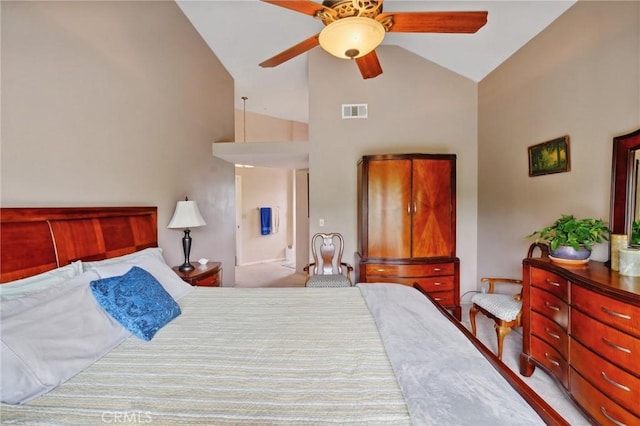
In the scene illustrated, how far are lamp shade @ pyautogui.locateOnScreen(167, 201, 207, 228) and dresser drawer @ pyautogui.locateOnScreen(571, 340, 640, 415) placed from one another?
9.83ft

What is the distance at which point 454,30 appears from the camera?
1.91 m

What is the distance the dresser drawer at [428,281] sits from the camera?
315 centimetres

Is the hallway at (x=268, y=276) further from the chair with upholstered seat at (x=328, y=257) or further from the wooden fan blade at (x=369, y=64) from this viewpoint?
the wooden fan blade at (x=369, y=64)

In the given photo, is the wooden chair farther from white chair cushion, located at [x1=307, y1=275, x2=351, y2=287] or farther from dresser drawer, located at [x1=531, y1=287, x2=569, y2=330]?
white chair cushion, located at [x1=307, y1=275, x2=351, y2=287]

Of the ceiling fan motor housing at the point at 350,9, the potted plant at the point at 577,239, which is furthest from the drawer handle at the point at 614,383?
the ceiling fan motor housing at the point at 350,9

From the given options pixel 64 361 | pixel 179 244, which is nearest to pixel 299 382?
pixel 64 361

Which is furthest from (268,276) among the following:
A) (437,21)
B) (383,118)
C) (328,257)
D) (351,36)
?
(437,21)

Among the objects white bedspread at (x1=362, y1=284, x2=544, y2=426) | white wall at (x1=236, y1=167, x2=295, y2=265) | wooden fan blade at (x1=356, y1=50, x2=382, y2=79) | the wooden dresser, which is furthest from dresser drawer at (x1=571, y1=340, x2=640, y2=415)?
white wall at (x1=236, y1=167, x2=295, y2=265)

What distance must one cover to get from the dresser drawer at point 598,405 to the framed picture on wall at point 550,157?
1650 mm

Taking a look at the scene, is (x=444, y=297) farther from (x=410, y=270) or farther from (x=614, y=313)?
(x=614, y=313)

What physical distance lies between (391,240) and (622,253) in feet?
5.88

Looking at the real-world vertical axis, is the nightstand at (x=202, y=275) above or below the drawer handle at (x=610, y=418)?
above

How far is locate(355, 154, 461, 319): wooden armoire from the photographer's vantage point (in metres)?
3.13

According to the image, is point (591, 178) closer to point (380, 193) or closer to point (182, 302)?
point (380, 193)
